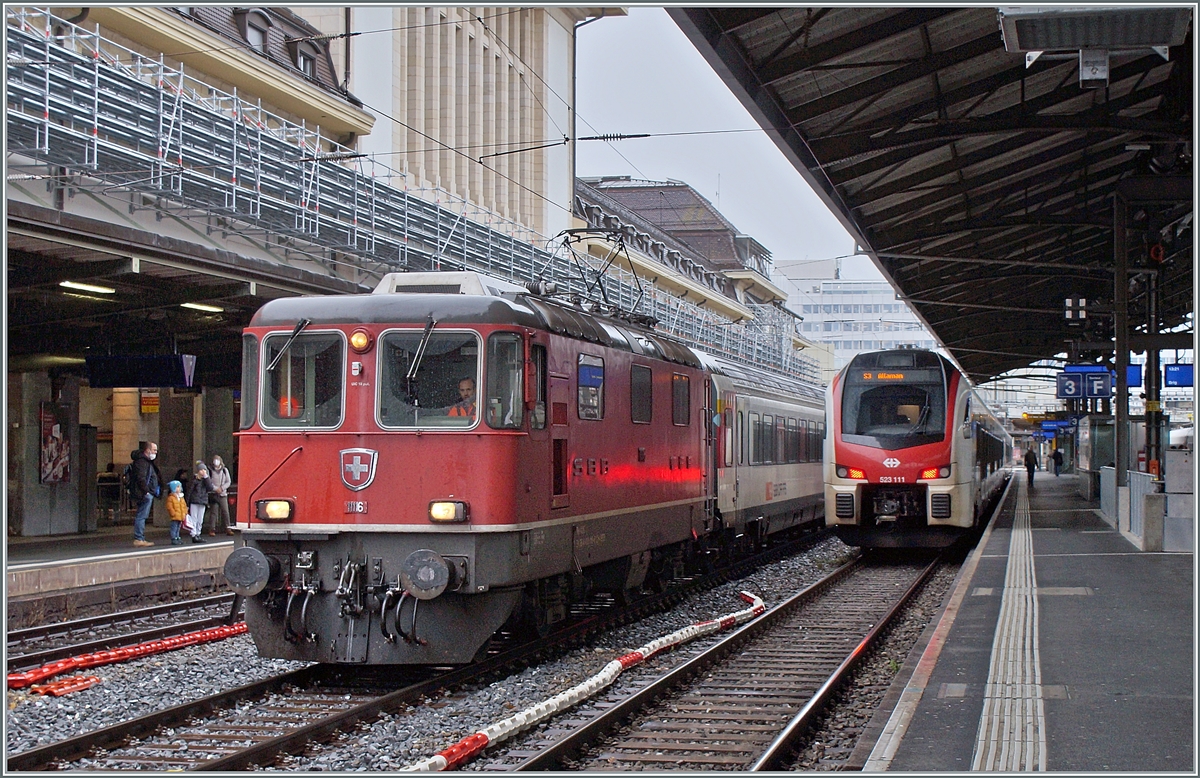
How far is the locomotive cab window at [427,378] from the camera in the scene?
385 inches

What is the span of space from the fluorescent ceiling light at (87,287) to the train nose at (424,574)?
26.4 feet

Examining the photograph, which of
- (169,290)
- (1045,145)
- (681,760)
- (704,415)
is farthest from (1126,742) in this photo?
(1045,145)

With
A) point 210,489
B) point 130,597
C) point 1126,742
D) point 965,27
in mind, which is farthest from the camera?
point 210,489

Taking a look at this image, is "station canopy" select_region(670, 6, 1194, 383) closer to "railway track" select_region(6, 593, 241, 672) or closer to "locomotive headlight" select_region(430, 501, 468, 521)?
"locomotive headlight" select_region(430, 501, 468, 521)

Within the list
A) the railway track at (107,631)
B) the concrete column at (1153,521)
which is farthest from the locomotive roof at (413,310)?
the concrete column at (1153,521)

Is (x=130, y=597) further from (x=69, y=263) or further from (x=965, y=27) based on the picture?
(x=965, y=27)

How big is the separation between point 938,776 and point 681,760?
193 centimetres

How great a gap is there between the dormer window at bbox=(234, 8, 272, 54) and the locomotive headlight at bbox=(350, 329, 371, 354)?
2103 centimetres

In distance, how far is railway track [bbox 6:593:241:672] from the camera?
11.1m

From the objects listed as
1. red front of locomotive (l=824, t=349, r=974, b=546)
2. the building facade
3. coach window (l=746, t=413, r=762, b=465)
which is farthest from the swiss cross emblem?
the building facade

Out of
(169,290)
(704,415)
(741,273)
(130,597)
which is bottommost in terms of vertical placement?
(130,597)

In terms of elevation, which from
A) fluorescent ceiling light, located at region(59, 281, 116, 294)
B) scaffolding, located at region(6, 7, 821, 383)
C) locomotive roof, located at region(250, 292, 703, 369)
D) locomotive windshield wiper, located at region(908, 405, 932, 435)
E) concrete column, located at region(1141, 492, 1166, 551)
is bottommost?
concrete column, located at region(1141, 492, 1166, 551)

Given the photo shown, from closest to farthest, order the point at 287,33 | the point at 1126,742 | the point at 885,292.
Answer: the point at 1126,742 < the point at 287,33 < the point at 885,292

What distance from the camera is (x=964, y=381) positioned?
66.8ft
